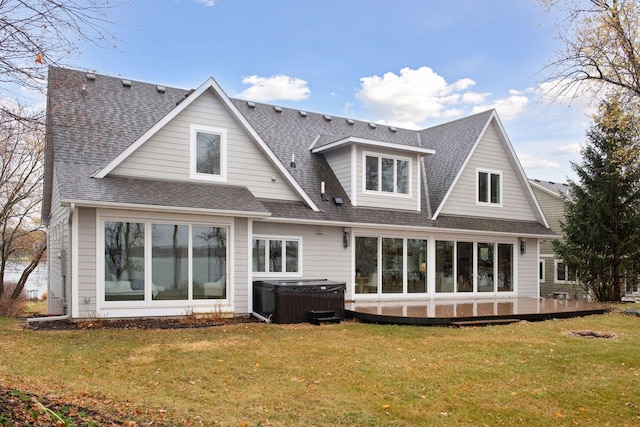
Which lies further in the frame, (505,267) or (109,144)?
(505,267)

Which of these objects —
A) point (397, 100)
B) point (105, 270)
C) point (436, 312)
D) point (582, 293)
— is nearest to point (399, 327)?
point (436, 312)

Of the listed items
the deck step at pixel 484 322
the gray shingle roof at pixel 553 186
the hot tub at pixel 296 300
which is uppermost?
the gray shingle roof at pixel 553 186

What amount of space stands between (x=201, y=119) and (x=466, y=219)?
9742mm

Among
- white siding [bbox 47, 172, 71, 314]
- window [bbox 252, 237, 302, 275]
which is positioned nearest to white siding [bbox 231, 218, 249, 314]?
window [bbox 252, 237, 302, 275]

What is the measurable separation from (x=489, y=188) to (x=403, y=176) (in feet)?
13.0

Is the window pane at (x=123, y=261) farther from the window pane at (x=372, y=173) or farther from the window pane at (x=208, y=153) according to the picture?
the window pane at (x=372, y=173)

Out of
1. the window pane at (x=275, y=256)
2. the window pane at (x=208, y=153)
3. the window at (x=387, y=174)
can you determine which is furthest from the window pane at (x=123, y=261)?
the window at (x=387, y=174)

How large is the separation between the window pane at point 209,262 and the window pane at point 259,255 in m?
1.44

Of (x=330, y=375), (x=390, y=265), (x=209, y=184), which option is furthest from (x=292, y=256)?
(x=330, y=375)

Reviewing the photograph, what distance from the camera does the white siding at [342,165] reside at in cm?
1639

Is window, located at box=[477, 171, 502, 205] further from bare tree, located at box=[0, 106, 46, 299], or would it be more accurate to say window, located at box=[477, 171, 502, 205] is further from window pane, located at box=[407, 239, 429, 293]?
bare tree, located at box=[0, 106, 46, 299]

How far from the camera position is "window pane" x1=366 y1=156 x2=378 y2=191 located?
16547 millimetres

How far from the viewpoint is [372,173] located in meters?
16.6

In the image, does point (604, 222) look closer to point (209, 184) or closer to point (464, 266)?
point (464, 266)
